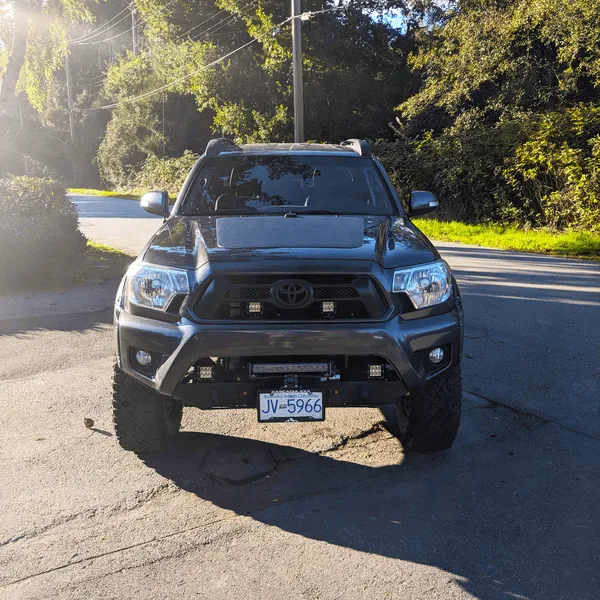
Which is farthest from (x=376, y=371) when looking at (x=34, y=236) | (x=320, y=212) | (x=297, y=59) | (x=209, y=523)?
(x=297, y=59)

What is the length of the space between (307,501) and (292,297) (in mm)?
1058

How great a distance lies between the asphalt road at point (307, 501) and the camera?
2.76 m

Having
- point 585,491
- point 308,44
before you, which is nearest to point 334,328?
point 585,491

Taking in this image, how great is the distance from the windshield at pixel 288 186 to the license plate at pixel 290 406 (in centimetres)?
156

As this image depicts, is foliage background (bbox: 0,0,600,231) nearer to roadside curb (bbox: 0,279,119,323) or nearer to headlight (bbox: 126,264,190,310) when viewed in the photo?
roadside curb (bbox: 0,279,119,323)

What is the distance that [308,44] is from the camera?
31.0 meters

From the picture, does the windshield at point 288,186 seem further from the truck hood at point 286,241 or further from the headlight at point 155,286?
the headlight at point 155,286

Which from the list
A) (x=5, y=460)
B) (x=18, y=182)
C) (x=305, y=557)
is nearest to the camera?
(x=305, y=557)

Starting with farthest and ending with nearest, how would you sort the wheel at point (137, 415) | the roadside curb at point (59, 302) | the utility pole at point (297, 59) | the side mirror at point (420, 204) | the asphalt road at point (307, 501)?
1. the utility pole at point (297, 59)
2. the roadside curb at point (59, 302)
3. the side mirror at point (420, 204)
4. the wheel at point (137, 415)
5. the asphalt road at point (307, 501)

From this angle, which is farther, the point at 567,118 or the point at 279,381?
the point at 567,118

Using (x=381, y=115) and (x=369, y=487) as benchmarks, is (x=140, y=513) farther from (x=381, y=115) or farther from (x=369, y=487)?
(x=381, y=115)

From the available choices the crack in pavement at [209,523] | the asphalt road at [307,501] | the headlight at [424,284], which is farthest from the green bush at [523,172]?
the crack in pavement at [209,523]

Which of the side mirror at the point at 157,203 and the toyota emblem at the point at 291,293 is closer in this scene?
the toyota emblem at the point at 291,293

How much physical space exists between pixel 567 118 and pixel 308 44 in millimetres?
18923
